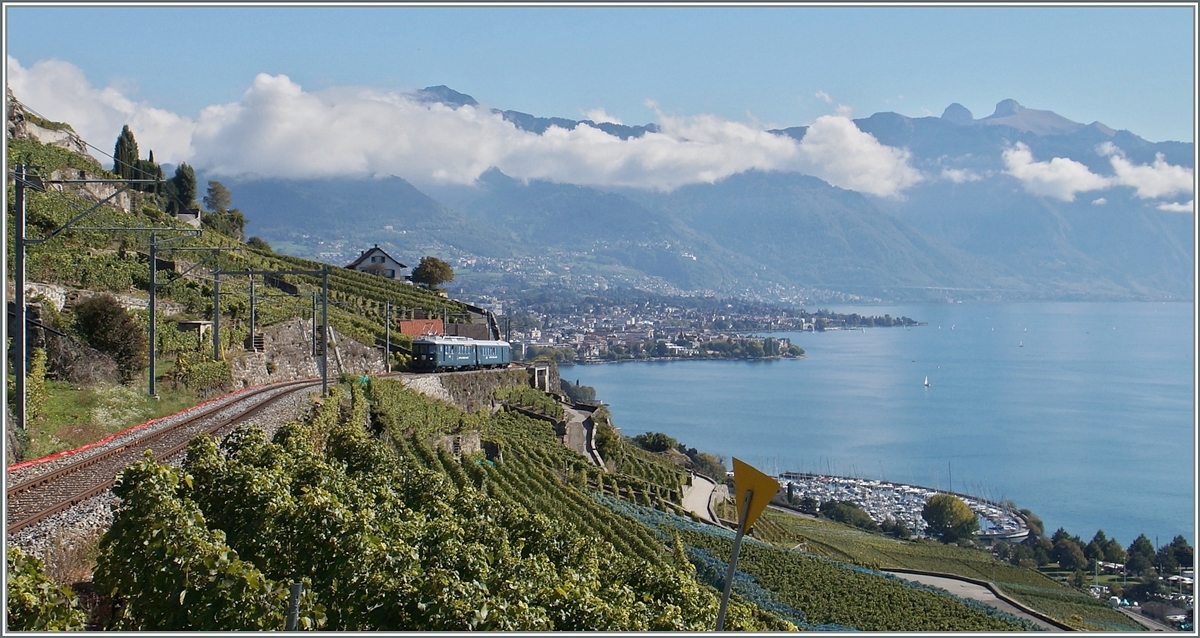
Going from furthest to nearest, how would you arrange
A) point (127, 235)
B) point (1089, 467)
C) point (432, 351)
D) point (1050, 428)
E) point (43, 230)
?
point (1050, 428)
point (1089, 467)
point (432, 351)
point (127, 235)
point (43, 230)

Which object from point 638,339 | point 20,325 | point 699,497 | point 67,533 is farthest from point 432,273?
point 638,339

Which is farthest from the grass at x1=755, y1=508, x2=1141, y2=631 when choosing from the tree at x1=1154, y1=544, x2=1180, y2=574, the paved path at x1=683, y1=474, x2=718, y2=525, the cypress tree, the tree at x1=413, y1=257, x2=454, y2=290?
the cypress tree

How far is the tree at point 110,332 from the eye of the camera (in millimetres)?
17156

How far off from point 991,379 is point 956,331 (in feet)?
246

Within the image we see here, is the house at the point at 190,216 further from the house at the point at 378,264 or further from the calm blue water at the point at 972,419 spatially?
the calm blue water at the point at 972,419

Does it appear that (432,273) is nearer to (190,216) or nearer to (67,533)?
(190,216)

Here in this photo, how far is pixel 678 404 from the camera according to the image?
268ft

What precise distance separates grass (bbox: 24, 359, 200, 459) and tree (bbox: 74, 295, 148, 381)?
369 millimetres

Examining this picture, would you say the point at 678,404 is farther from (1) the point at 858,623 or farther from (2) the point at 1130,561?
(1) the point at 858,623

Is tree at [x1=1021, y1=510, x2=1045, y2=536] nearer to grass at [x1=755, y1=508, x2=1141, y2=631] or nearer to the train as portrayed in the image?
grass at [x1=755, y1=508, x2=1141, y2=631]

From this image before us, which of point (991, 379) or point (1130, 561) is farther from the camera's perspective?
point (991, 379)

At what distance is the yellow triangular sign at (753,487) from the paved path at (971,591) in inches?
640

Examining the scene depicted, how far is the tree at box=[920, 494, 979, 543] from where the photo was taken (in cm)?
4016

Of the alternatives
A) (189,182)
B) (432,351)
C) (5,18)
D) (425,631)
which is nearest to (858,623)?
(425,631)
